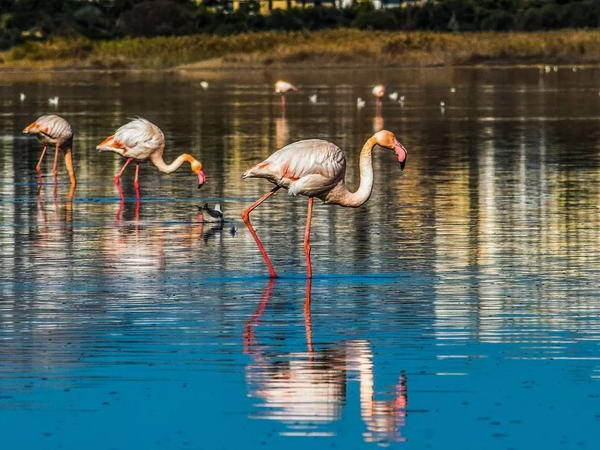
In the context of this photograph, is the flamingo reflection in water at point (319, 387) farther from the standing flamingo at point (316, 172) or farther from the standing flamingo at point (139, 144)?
the standing flamingo at point (139, 144)

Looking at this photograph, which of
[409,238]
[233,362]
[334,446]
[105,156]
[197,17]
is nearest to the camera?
[334,446]

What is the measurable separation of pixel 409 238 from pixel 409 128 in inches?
896

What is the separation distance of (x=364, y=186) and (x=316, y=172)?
0.50 meters

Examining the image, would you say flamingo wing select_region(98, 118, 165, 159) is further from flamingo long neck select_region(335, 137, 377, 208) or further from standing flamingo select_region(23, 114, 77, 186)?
flamingo long neck select_region(335, 137, 377, 208)

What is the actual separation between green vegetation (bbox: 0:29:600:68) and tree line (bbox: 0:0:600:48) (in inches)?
591

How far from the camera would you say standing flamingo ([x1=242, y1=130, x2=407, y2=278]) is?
52.5 ft

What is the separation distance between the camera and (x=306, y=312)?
1391 cm

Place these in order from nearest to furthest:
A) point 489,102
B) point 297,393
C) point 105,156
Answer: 1. point 297,393
2. point 105,156
3. point 489,102

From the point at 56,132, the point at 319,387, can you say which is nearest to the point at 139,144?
the point at 56,132

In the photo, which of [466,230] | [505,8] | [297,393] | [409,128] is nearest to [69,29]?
[505,8]

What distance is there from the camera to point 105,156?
3262 centimetres

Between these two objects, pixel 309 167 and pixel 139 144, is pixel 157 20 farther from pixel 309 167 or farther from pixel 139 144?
pixel 309 167

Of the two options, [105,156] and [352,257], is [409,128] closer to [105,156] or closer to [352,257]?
[105,156]

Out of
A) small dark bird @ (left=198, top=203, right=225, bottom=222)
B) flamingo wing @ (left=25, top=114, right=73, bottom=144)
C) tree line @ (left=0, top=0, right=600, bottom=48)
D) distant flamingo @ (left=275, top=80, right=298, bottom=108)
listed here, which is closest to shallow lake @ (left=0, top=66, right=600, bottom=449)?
small dark bird @ (left=198, top=203, right=225, bottom=222)
